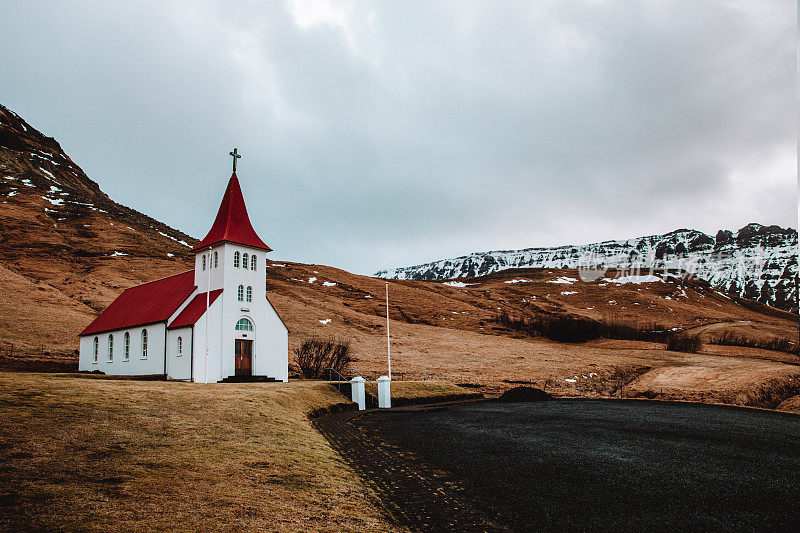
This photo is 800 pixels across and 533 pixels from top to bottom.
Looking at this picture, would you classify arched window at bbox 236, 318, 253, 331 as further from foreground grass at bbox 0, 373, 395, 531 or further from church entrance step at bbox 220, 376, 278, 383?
foreground grass at bbox 0, 373, 395, 531

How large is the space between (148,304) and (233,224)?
11288mm

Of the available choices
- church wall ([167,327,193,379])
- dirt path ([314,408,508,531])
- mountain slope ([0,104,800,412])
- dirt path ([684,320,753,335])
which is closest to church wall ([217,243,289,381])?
church wall ([167,327,193,379])

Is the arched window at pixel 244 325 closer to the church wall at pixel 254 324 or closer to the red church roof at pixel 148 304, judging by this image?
the church wall at pixel 254 324

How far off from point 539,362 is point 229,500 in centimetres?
5693

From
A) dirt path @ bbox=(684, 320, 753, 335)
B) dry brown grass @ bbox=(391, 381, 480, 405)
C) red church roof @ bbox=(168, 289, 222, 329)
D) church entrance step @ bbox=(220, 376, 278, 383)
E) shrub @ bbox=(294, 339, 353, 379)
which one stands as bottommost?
dry brown grass @ bbox=(391, 381, 480, 405)

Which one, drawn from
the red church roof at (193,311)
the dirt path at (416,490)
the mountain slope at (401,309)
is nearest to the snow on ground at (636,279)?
the mountain slope at (401,309)

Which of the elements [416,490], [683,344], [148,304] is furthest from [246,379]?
[683,344]

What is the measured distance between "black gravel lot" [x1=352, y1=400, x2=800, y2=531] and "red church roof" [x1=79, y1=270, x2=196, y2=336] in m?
23.0

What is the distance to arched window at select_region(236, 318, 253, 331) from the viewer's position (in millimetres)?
40031

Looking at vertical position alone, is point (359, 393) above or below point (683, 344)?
below

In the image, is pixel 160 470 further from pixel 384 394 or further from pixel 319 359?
pixel 319 359

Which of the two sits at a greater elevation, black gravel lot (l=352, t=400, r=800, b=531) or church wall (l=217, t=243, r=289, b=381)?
church wall (l=217, t=243, r=289, b=381)

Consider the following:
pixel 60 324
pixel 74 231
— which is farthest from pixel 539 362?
pixel 74 231

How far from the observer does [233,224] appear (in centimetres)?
4256
